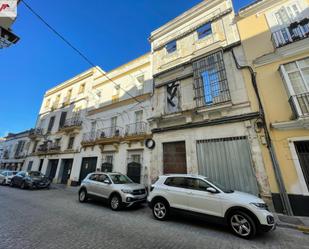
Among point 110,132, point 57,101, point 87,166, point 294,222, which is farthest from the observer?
point 57,101

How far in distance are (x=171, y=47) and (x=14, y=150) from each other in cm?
3047

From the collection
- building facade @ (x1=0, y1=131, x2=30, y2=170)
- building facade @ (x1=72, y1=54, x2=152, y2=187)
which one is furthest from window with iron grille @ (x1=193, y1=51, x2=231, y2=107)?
building facade @ (x1=0, y1=131, x2=30, y2=170)

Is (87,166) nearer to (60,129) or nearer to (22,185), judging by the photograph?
(22,185)

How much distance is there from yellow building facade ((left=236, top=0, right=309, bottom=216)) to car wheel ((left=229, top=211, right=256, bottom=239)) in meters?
3.65

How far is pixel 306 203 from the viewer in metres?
6.28

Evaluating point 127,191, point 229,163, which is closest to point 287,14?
point 229,163

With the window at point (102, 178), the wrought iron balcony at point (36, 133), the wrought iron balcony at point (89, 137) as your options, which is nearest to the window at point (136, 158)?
the window at point (102, 178)

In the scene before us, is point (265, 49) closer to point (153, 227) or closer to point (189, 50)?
point (189, 50)

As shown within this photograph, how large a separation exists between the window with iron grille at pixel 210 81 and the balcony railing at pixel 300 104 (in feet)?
9.40

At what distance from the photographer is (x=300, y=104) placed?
7.03 meters

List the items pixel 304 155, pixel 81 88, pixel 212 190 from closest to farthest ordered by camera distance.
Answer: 1. pixel 212 190
2. pixel 304 155
3. pixel 81 88

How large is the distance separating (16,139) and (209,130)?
106 feet

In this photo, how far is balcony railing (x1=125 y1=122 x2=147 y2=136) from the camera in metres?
12.2

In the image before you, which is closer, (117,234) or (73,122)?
(117,234)
